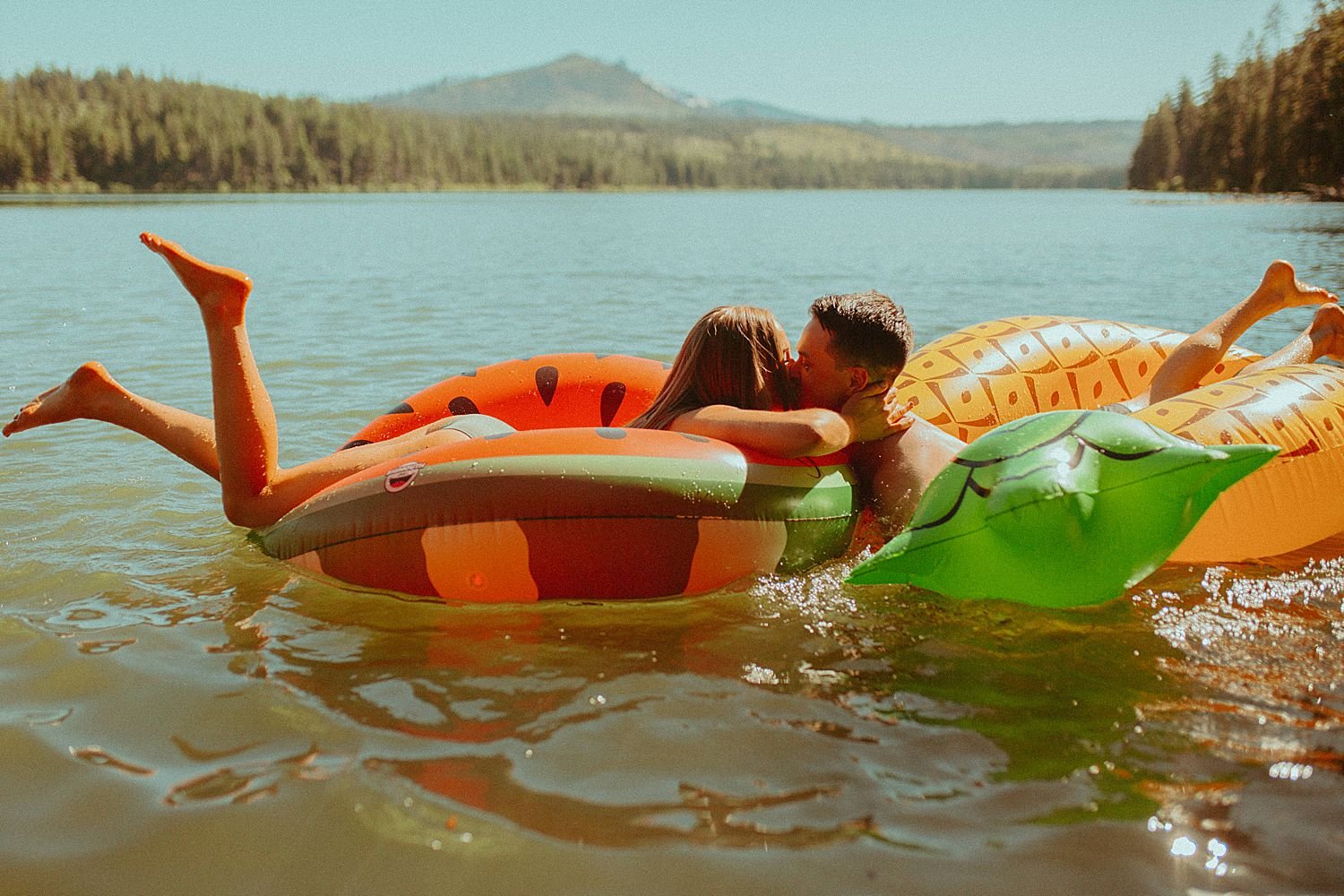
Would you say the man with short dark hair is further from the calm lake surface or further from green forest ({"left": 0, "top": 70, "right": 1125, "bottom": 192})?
green forest ({"left": 0, "top": 70, "right": 1125, "bottom": 192})

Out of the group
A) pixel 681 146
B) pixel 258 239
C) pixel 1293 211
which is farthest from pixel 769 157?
pixel 258 239

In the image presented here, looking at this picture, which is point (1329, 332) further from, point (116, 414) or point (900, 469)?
point (116, 414)

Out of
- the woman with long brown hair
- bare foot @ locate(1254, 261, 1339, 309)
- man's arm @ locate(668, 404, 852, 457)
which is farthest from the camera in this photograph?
bare foot @ locate(1254, 261, 1339, 309)

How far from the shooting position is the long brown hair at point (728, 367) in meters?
3.66

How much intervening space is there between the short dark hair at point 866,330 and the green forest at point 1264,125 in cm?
4624

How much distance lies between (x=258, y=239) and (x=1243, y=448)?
92.8 ft

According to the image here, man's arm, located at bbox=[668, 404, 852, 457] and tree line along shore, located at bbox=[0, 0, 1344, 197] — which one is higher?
tree line along shore, located at bbox=[0, 0, 1344, 197]

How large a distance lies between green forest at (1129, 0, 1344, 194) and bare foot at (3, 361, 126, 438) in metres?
47.6

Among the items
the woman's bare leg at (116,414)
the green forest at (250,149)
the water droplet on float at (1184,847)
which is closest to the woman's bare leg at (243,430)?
the woman's bare leg at (116,414)

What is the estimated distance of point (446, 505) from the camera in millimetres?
3389

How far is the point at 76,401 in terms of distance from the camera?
13.0 feet

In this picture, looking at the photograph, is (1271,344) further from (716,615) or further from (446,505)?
(446,505)

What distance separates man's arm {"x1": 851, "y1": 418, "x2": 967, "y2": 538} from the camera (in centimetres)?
374

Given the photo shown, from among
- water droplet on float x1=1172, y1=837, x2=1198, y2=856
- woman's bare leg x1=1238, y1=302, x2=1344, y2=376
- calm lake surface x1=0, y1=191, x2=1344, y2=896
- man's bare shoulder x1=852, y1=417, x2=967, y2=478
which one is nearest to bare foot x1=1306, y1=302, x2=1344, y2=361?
woman's bare leg x1=1238, y1=302, x2=1344, y2=376
